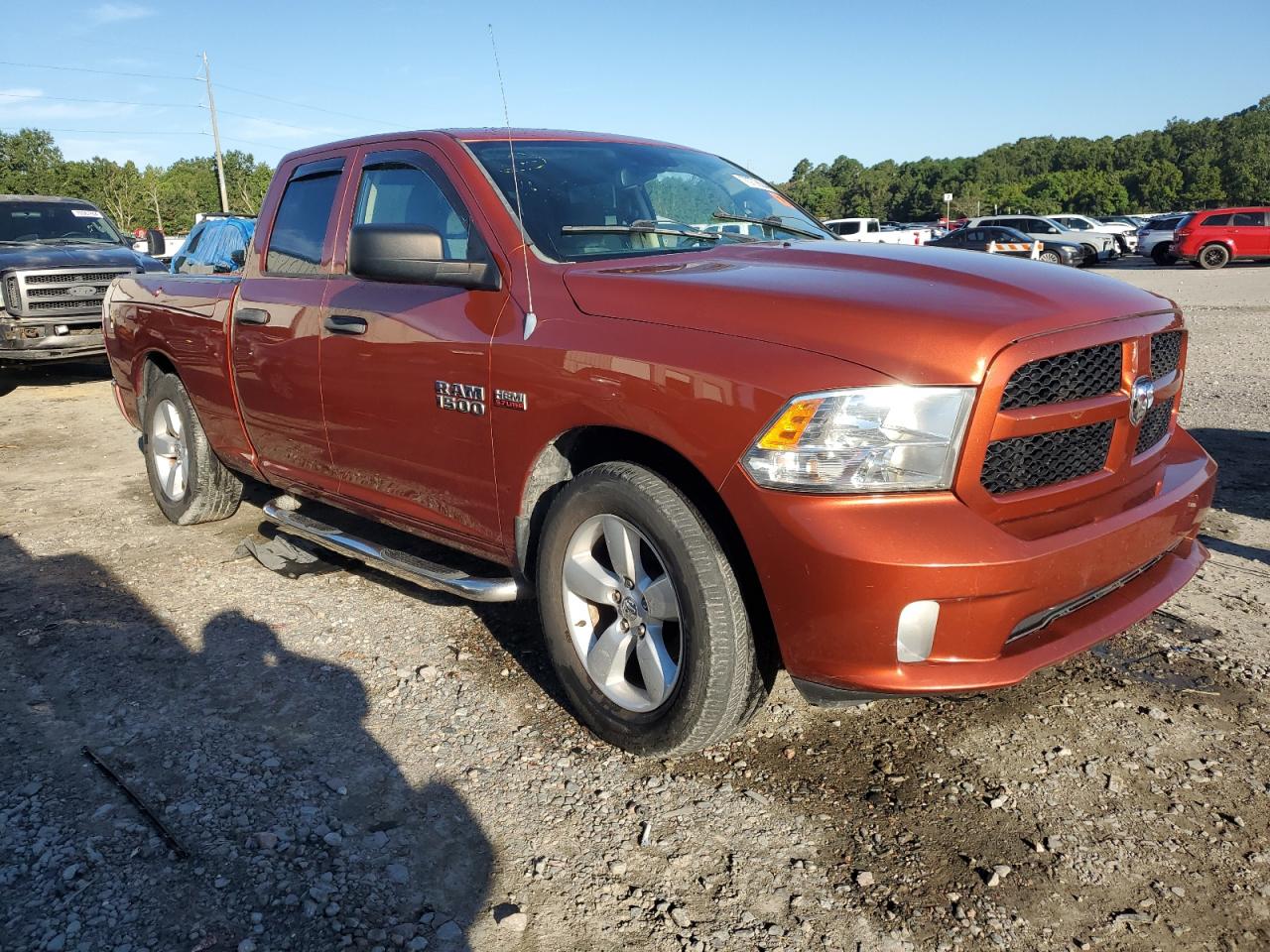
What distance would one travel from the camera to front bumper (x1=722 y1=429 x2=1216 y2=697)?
7.40ft

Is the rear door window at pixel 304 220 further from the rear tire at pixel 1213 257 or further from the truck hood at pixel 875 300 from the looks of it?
the rear tire at pixel 1213 257

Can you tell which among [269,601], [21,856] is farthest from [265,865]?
[269,601]

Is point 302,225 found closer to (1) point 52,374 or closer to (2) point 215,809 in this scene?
(2) point 215,809

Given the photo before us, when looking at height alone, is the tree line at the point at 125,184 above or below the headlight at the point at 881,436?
above

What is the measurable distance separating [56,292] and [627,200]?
9.31 metres

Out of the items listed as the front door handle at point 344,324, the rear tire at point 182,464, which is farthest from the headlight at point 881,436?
the rear tire at point 182,464

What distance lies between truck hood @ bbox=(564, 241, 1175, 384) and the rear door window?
1.58m

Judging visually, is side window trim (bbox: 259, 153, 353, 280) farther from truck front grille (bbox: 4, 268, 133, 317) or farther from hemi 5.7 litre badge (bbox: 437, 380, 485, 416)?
truck front grille (bbox: 4, 268, 133, 317)

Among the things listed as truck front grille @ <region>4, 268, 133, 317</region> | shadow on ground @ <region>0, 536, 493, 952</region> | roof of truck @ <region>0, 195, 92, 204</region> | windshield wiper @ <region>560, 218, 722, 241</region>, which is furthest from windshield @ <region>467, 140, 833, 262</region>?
roof of truck @ <region>0, 195, 92, 204</region>

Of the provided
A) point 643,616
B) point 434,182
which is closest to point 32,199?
point 434,182

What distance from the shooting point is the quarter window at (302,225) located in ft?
13.5

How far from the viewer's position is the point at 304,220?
4266 millimetres

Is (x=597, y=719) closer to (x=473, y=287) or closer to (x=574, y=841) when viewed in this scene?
(x=574, y=841)

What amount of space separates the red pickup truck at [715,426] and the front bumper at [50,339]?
795cm
